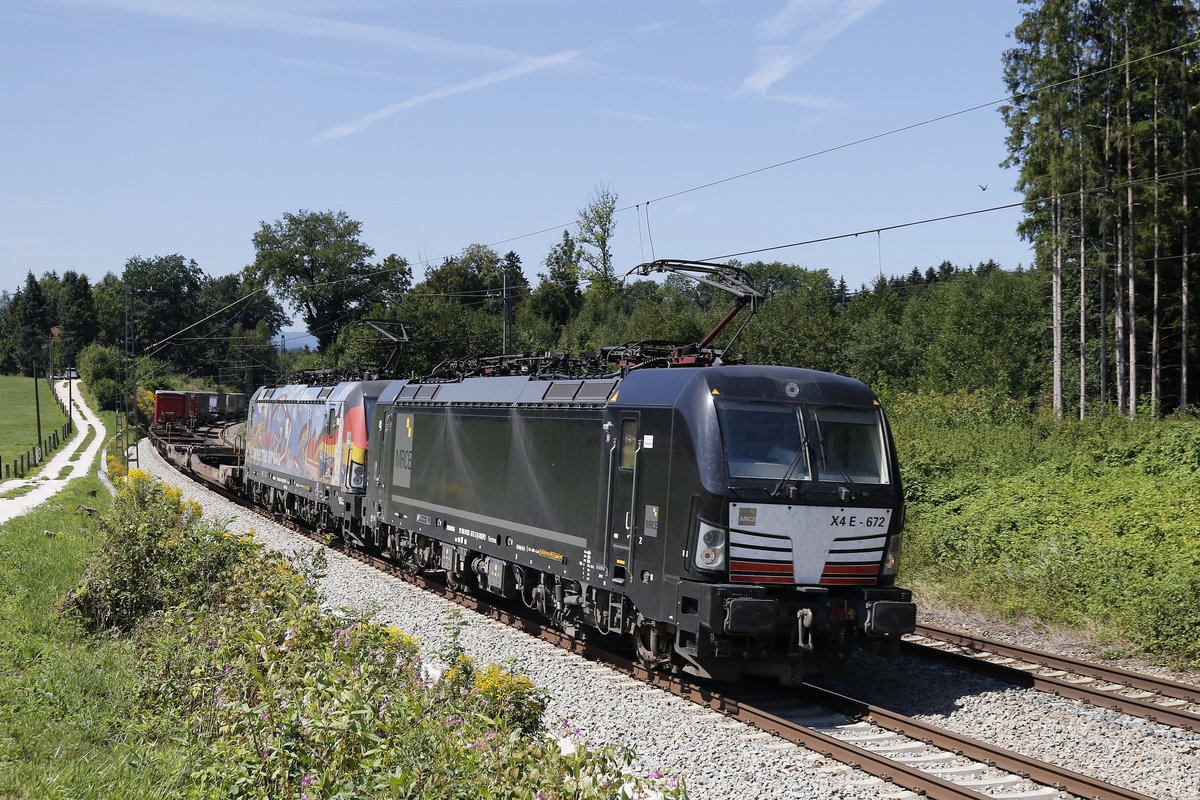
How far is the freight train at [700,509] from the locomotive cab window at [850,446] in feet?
0.05

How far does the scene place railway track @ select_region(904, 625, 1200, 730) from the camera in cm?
971

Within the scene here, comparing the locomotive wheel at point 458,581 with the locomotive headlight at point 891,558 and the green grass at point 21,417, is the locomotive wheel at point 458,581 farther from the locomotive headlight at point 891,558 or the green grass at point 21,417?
the green grass at point 21,417

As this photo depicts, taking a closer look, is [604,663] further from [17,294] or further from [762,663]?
[17,294]

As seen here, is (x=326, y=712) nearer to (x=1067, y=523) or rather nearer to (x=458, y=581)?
(x=458, y=581)

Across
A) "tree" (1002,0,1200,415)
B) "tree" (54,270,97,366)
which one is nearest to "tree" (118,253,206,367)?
"tree" (54,270,97,366)

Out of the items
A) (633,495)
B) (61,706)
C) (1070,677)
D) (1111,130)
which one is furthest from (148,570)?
(1111,130)

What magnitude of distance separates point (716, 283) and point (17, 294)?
150 metres

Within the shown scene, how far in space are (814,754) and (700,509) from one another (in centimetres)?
243

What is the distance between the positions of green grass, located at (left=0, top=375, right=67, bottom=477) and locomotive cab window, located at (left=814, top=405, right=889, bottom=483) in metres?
39.7

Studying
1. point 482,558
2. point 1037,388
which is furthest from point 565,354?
point 1037,388

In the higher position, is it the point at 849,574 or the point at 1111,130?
the point at 1111,130

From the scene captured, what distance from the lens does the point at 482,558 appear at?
15.3 metres

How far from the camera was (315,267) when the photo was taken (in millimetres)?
78312

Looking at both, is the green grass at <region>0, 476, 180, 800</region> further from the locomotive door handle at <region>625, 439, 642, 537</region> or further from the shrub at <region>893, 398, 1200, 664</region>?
the shrub at <region>893, 398, 1200, 664</region>
